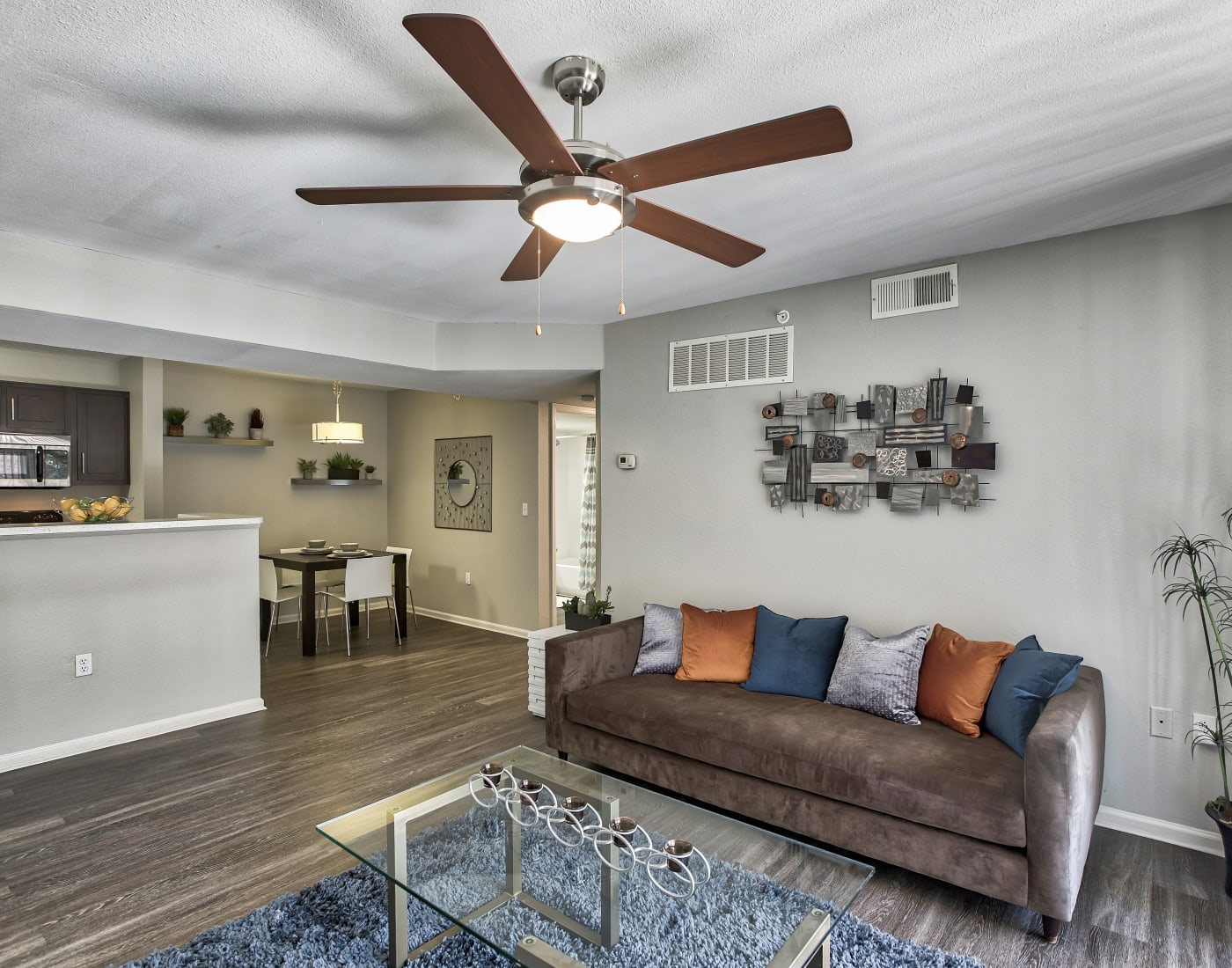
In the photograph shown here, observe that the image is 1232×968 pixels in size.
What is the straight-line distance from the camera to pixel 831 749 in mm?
2691

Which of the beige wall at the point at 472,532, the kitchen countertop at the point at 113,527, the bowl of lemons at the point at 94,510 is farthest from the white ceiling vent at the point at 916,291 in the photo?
the bowl of lemons at the point at 94,510

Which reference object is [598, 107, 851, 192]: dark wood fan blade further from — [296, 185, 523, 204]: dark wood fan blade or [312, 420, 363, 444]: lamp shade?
[312, 420, 363, 444]: lamp shade

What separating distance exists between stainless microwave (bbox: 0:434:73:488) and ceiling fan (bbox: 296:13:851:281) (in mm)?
5159

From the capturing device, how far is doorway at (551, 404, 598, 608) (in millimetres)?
6941

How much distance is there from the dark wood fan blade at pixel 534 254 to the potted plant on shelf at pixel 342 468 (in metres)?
5.68

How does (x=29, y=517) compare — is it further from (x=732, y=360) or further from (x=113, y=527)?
(x=732, y=360)

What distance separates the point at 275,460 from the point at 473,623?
2642mm

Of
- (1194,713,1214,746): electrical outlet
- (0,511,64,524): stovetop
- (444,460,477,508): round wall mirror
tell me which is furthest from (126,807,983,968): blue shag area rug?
(444,460,477,508): round wall mirror

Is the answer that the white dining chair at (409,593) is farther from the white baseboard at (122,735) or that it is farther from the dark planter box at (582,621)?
the dark planter box at (582,621)

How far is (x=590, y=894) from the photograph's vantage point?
1.96 meters

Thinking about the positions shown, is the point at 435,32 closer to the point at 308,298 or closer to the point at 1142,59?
the point at 1142,59

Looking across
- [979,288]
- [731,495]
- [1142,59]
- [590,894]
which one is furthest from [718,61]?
[731,495]

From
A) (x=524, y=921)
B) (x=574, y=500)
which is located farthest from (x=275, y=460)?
(x=524, y=921)

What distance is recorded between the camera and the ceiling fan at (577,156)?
1.38 m
